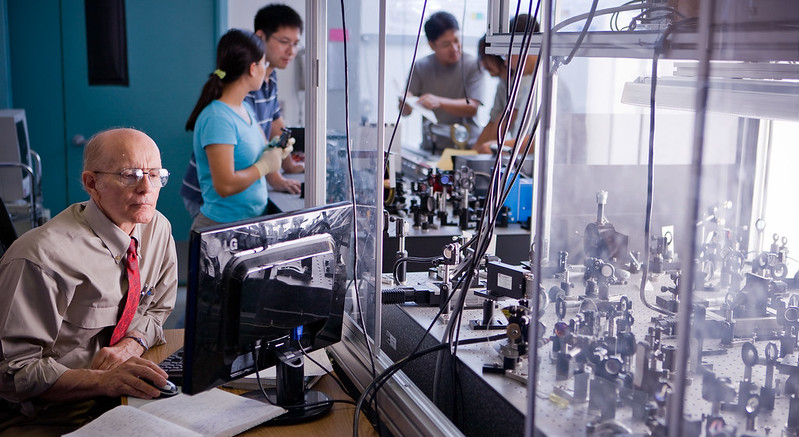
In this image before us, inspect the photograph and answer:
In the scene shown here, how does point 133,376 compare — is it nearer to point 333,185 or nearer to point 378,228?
point 378,228

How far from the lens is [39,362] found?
5.31 feet

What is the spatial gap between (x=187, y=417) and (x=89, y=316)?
1.61ft

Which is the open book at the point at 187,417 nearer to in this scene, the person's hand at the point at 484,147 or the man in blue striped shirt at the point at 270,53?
the man in blue striped shirt at the point at 270,53

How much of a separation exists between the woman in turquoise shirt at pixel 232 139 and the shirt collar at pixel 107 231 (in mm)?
890

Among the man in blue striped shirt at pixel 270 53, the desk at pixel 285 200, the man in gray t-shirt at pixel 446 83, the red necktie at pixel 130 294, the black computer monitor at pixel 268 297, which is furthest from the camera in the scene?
the man in gray t-shirt at pixel 446 83

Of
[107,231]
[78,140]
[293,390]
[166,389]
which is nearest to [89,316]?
[107,231]

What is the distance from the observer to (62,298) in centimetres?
170

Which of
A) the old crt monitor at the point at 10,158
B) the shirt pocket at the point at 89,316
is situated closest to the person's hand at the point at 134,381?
the shirt pocket at the point at 89,316

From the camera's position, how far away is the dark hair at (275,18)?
Answer: 3.32 m

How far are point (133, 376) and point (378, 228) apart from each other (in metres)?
0.62

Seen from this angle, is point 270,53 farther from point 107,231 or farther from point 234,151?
point 107,231

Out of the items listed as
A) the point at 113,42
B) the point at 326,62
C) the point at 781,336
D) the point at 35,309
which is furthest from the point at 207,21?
the point at 781,336

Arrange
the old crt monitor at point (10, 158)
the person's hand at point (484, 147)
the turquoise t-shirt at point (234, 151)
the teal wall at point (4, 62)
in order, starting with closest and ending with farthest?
1. the turquoise t-shirt at point (234, 151)
2. the old crt monitor at point (10, 158)
3. the person's hand at point (484, 147)
4. the teal wall at point (4, 62)

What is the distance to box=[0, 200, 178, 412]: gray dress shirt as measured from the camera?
1.61m
